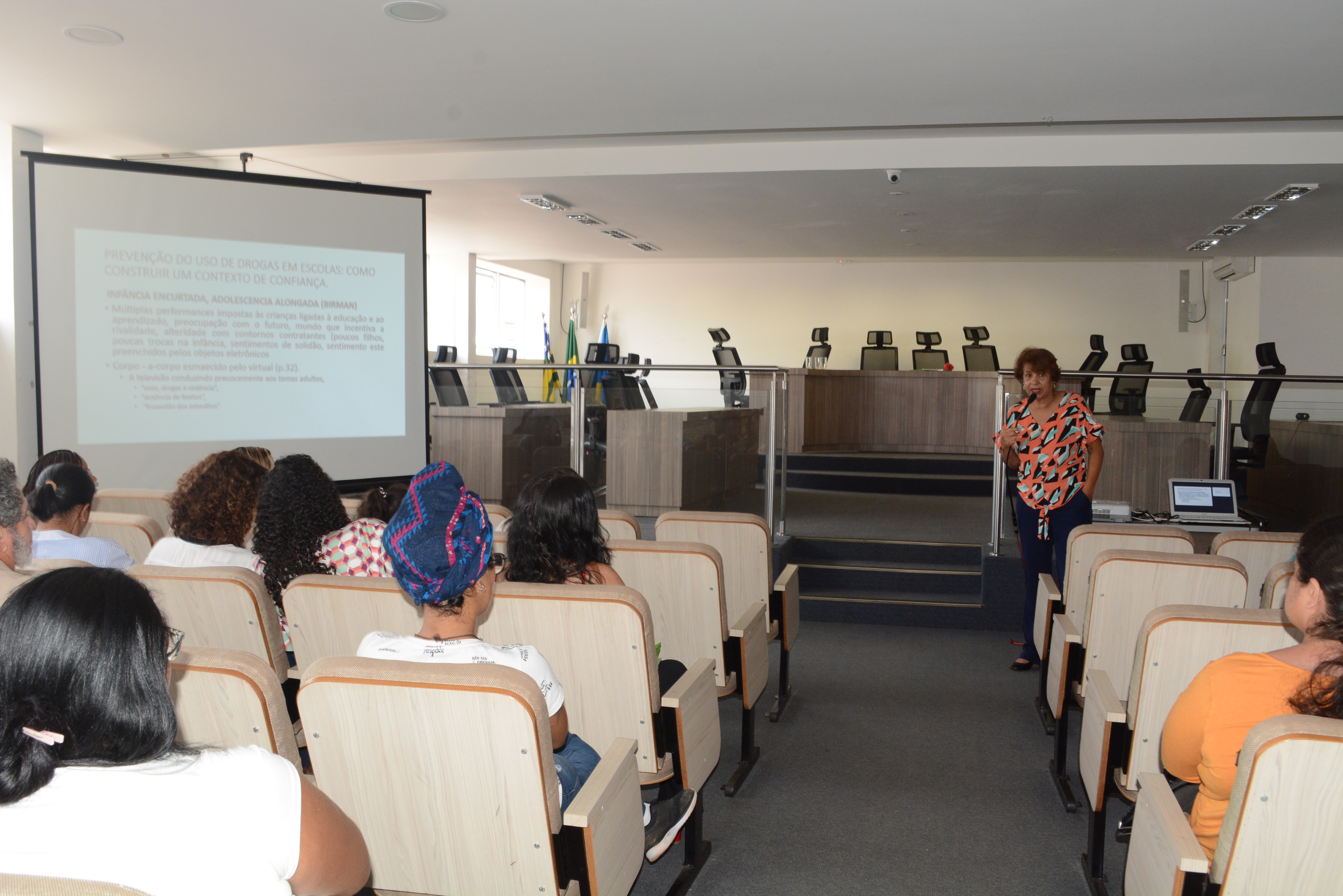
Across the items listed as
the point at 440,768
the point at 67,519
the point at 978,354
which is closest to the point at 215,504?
the point at 67,519

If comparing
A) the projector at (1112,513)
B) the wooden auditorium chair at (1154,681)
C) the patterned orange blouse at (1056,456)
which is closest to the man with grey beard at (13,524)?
the wooden auditorium chair at (1154,681)

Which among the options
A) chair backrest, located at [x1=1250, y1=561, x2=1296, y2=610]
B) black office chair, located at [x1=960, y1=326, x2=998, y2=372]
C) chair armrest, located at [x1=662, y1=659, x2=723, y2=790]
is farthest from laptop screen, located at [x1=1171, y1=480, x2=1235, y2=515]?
black office chair, located at [x1=960, y1=326, x2=998, y2=372]

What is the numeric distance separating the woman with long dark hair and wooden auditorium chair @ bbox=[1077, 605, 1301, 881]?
4.06ft

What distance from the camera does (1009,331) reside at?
13172mm

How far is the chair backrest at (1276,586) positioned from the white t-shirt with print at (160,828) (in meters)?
2.41

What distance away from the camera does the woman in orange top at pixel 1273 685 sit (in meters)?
1.49

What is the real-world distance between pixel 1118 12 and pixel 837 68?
4.43 feet

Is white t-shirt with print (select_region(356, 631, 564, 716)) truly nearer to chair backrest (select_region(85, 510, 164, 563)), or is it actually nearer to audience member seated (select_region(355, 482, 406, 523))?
audience member seated (select_region(355, 482, 406, 523))

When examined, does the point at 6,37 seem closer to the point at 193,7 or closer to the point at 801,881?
the point at 193,7

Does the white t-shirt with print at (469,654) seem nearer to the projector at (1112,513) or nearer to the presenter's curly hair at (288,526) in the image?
the presenter's curly hair at (288,526)

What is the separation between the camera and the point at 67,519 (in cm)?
280

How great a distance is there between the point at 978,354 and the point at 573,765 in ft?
34.6

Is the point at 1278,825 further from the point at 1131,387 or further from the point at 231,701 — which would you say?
the point at 1131,387

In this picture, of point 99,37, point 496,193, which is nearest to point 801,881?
point 99,37
